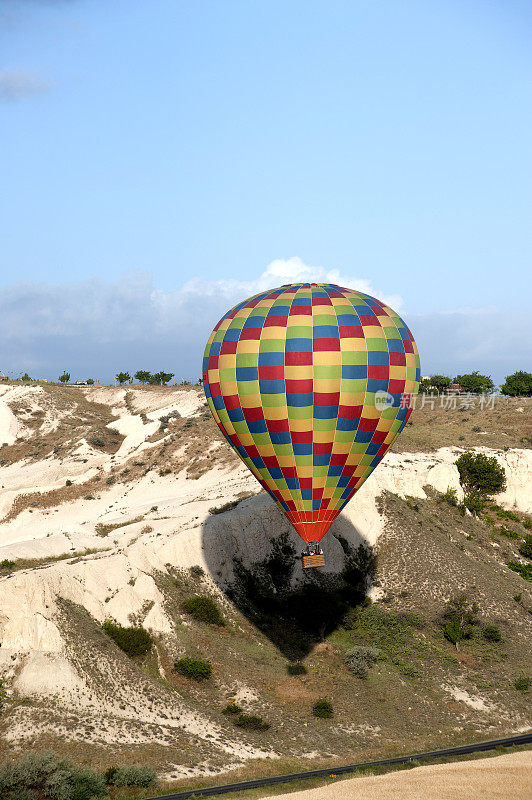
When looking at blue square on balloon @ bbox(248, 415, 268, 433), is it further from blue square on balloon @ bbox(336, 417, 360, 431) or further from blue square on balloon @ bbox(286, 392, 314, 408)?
blue square on balloon @ bbox(336, 417, 360, 431)

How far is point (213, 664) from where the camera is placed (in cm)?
4534

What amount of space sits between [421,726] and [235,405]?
75.5ft

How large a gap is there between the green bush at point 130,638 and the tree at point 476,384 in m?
102

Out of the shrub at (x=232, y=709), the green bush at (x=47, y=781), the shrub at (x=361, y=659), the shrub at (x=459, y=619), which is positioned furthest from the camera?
the shrub at (x=459, y=619)

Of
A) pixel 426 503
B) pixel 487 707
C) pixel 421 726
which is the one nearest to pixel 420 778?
pixel 421 726

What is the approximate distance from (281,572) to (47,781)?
26291 mm

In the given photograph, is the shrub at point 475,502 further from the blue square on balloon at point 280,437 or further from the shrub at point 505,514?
the blue square on balloon at point 280,437

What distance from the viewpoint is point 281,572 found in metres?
55.6

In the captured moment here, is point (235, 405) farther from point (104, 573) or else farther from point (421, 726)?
point (421, 726)

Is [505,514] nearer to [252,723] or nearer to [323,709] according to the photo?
[323,709]

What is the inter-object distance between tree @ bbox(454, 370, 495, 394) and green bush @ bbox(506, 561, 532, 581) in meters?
73.1

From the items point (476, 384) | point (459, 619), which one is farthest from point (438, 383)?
point (459, 619)

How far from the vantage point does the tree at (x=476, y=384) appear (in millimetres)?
134750

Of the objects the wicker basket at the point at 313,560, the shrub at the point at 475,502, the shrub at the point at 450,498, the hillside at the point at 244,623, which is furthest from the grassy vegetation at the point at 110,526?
the shrub at the point at 475,502
